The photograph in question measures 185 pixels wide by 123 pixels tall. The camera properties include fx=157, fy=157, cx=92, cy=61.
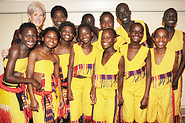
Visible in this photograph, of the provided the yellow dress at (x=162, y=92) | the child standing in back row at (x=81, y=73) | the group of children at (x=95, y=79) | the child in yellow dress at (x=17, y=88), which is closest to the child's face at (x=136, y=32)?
the group of children at (x=95, y=79)

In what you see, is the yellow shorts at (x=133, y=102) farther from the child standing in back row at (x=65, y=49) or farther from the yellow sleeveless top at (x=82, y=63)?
the child standing in back row at (x=65, y=49)

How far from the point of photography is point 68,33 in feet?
7.43

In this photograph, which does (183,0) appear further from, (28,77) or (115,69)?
(28,77)

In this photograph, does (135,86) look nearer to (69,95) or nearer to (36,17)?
(69,95)

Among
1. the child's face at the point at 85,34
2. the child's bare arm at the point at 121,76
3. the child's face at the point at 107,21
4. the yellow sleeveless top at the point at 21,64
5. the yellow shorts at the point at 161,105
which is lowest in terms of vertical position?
the yellow shorts at the point at 161,105

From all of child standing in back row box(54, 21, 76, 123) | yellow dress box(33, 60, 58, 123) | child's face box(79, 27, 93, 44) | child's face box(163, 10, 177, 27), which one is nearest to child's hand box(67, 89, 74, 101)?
child standing in back row box(54, 21, 76, 123)

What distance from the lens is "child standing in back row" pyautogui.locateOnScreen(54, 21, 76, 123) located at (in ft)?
7.45

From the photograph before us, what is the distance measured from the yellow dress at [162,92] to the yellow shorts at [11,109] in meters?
1.70

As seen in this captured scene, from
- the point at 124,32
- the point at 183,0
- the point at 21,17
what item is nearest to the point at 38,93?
the point at 124,32

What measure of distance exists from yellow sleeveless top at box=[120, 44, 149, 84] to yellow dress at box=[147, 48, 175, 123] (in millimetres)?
180

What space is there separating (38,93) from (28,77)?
0.23 meters

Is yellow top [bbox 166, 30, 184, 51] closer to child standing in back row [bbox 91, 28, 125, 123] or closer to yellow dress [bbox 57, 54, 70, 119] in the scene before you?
child standing in back row [bbox 91, 28, 125, 123]

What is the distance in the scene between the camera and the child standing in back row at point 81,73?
2.22m

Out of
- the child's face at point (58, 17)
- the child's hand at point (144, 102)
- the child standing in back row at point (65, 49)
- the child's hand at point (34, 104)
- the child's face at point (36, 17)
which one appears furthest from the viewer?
the child's face at point (58, 17)
